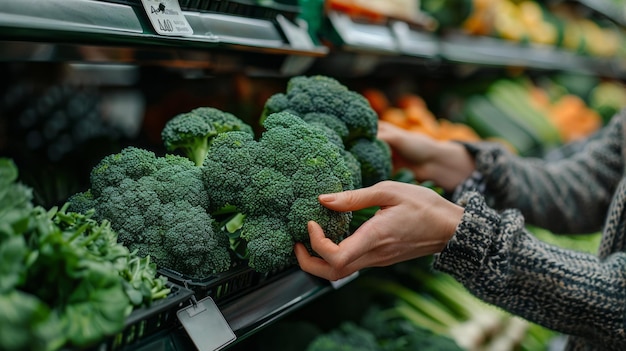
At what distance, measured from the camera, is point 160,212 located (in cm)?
88

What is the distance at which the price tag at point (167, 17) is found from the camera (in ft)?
3.00

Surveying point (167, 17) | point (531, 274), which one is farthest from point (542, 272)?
point (167, 17)

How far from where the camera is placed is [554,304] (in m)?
1.15

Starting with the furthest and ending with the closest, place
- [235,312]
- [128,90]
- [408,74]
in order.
→ [408,74], [128,90], [235,312]

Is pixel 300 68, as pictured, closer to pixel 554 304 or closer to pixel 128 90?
pixel 128 90

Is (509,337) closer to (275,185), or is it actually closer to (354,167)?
(354,167)

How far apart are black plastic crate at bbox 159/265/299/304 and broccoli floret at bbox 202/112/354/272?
4 cm

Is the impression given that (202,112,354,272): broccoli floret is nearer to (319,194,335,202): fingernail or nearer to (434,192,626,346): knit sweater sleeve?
(319,194,335,202): fingernail

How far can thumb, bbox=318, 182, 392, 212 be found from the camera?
870mm

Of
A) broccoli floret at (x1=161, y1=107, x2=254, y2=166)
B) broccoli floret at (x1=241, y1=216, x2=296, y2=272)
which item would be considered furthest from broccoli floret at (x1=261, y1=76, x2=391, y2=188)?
broccoli floret at (x1=241, y1=216, x2=296, y2=272)

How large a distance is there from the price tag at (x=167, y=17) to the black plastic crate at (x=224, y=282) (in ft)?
1.36

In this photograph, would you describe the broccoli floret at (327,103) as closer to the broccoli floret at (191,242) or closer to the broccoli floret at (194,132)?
the broccoli floret at (194,132)

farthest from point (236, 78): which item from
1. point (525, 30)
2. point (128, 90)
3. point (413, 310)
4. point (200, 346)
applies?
point (525, 30)

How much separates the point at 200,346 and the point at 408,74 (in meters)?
1.84
